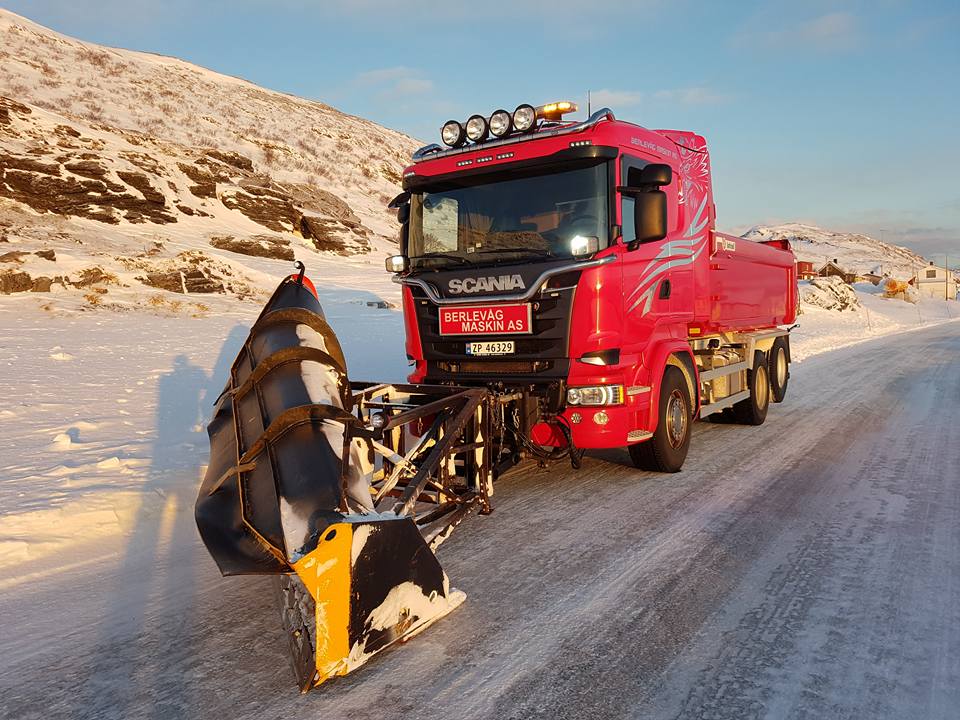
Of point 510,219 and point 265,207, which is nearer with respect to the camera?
point 510,219

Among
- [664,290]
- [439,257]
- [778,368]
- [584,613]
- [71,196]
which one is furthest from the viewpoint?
[71,196]

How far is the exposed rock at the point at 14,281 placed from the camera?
525 inches

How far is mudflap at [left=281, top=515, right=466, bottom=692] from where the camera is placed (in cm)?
273

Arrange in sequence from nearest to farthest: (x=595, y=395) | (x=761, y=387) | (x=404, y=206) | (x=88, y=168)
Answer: (x=595, y=395), (x=404, y=206), (x=761, y=387), (x=88, y=168)

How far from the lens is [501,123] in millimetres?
5543

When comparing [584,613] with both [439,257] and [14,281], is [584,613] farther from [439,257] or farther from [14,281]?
[14,281]

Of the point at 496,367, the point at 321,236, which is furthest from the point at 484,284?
the point at 321,236

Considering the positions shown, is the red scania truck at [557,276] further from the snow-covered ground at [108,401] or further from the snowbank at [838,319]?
the snowbank at [838,319]

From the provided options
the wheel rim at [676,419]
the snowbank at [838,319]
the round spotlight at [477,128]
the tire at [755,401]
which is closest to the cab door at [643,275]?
the wheel rim at [676,419]

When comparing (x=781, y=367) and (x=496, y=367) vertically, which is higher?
(x=496, y=367)

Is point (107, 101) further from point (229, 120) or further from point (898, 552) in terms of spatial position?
point (898, 552)

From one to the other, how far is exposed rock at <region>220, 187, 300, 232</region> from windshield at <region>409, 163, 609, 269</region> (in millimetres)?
23395

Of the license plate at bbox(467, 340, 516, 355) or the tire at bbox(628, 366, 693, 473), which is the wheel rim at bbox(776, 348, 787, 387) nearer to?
the tire at bbox(628, 366, 693, 473)

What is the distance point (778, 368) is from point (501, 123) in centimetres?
658
